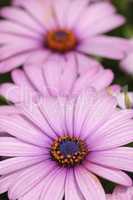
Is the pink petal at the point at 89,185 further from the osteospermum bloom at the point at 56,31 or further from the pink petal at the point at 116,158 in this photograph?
the osteospermum bloom at the point at 56,31

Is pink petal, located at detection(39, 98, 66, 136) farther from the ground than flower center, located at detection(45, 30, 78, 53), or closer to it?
closer to it

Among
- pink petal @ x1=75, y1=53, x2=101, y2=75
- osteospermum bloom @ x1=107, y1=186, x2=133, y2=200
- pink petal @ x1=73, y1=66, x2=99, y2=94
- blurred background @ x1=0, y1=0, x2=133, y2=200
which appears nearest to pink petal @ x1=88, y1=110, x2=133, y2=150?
osteospermum bloom @ x1=107, y1=186, x2=133, y2=200

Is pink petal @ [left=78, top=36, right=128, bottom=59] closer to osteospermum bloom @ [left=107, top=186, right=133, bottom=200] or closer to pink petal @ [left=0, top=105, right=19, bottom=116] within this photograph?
pink petal @ [left=0, top=105, right=19, bottom=116]

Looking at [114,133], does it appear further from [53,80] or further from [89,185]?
[53,80]

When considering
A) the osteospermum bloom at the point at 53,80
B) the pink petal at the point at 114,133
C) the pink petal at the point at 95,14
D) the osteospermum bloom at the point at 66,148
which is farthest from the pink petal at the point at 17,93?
the pink petal at the point at 95,14

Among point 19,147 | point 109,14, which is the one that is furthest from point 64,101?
point 109,14

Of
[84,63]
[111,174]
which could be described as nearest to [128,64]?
[84,63]
